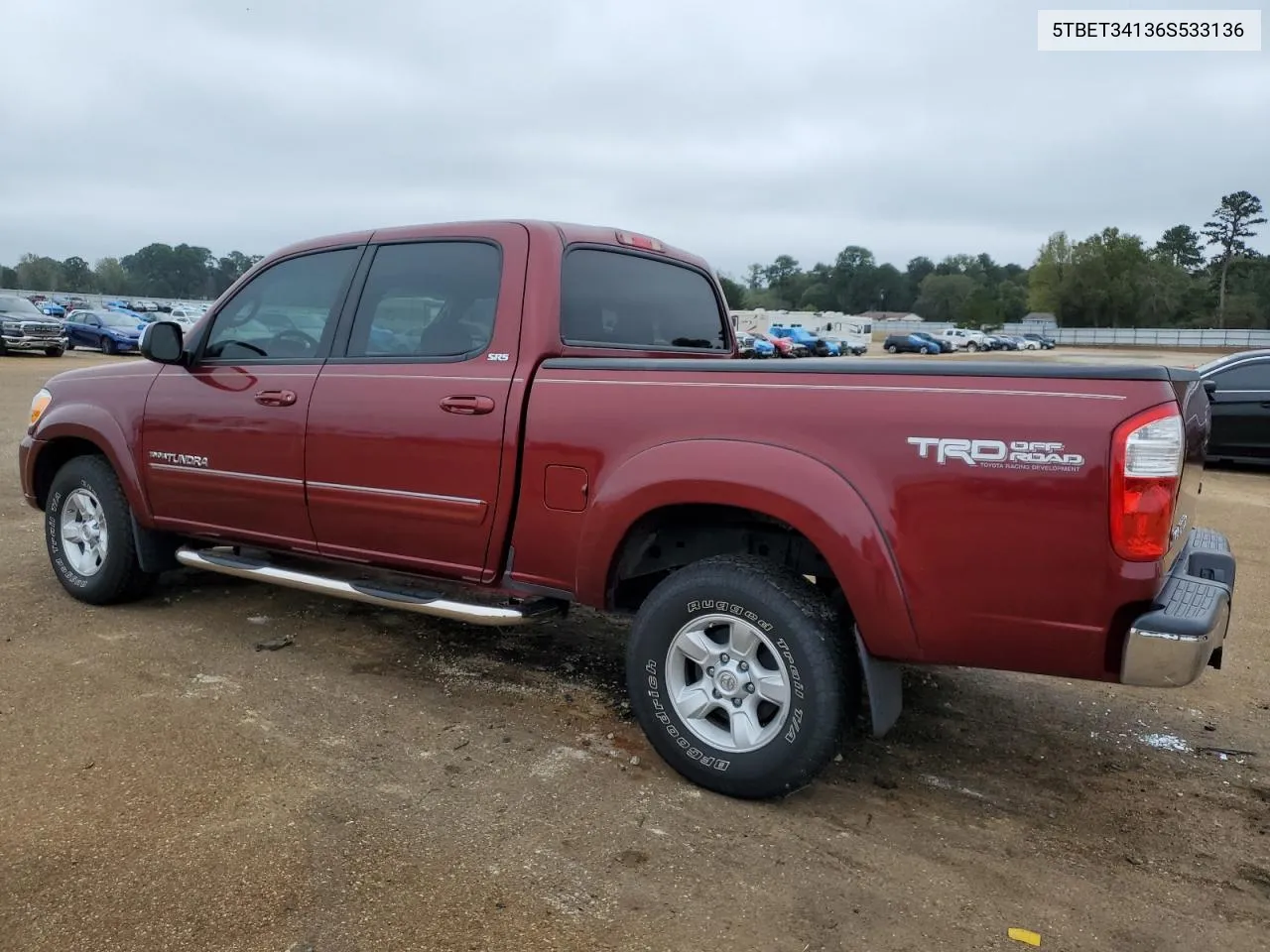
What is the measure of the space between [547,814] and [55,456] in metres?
3.92

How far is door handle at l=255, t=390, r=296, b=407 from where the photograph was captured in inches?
166

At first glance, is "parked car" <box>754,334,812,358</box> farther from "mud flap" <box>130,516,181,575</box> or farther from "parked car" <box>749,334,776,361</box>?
"mud flap" <box>130,516,181,575</box>

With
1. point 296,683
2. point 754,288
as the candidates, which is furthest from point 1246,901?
point 754,288

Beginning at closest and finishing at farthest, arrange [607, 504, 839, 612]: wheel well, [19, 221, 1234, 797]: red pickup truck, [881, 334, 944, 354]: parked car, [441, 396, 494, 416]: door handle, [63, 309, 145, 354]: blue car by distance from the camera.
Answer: [19, 221, 1234, 797]: red pickup truck, [607, 504, 839, 612]: wheel well, [441, 396, 494, 416]: door handle, [63, 309, 145, 354]: blue car, [881, 334, 944, 354]: parked car

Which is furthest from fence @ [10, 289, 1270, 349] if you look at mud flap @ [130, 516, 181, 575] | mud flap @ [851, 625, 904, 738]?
mud flap @ [851, 625, 904, 738]

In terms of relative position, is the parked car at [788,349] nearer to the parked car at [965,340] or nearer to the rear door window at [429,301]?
the parked car at [965,340]

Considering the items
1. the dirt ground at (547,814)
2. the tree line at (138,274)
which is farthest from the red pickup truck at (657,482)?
the tree line at (138,274)

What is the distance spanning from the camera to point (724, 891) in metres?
2.67

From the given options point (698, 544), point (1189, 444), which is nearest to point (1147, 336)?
point (1189, 444)

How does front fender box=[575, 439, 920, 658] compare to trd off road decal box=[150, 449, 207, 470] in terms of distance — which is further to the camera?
trd off road decal box=[150, 449, 207, 470]

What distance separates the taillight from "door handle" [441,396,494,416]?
84.0 inches

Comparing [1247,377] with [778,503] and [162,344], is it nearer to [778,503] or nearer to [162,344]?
[778,503]

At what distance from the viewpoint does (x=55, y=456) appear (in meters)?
5.35

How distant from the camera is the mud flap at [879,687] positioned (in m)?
3.00
